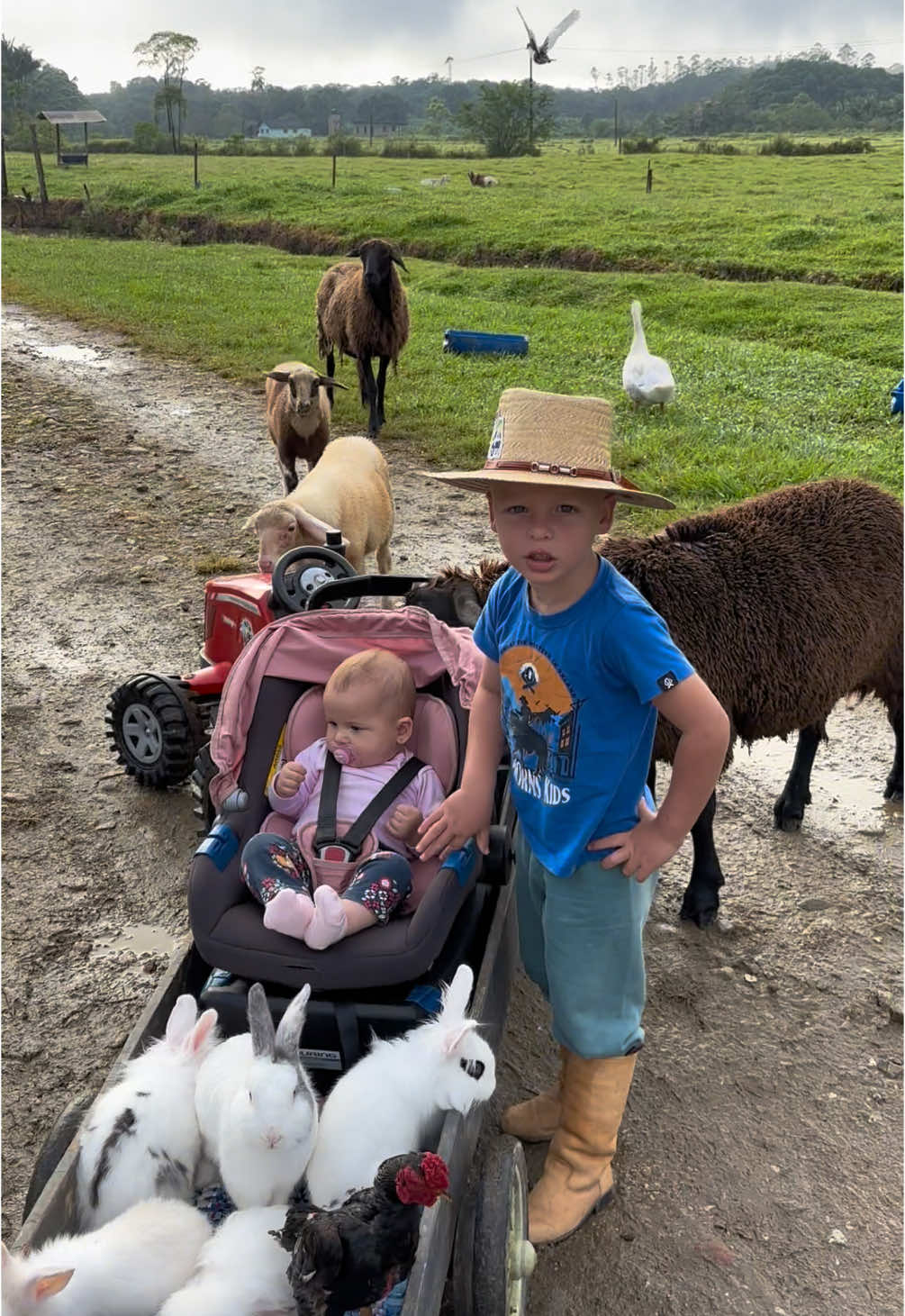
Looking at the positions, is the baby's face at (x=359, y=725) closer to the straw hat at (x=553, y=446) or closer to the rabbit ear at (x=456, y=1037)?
the straw hat at (x=553, y=446)

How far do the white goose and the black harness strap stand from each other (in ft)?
24.8

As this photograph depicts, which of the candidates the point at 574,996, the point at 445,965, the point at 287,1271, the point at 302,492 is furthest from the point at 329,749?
the point at 302,492

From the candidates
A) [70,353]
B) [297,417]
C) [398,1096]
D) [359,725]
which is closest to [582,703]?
[398,1096]

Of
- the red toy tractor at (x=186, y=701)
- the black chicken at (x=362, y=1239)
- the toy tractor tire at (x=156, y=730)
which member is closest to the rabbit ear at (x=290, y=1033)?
the black chicken at (x=362, y=1239)

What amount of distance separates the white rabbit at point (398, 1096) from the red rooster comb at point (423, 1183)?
28 cm

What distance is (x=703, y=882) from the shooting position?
389cm

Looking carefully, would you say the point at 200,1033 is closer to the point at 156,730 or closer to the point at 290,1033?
the point at 290,1033

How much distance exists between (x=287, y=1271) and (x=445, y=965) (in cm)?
100

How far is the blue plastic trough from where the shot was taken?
1295 centimetres

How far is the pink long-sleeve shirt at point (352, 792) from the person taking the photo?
3201 millimetres

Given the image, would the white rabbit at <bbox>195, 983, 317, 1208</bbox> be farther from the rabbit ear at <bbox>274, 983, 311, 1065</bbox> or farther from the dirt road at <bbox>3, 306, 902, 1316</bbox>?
the dirt road at <bbox>3, 306, 902, 1316</bbox>

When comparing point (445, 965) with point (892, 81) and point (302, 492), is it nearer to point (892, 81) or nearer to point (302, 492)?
point (302, 492)

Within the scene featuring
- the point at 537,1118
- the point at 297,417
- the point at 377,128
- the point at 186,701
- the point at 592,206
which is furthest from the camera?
the point at 377,128

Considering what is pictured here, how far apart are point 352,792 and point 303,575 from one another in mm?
1182
